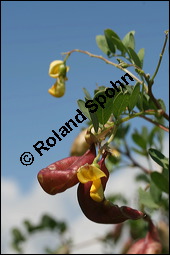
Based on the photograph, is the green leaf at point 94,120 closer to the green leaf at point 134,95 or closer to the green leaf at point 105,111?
the green leaf at point 105,111

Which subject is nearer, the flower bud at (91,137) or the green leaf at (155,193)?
the flower bud at (91,137)

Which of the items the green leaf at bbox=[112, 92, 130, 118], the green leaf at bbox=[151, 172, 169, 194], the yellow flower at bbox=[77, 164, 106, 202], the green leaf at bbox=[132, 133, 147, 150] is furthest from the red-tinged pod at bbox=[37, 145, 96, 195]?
the green leaf at bbox=[132, 133, 147, 150]

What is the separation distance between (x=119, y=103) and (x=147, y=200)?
600mm

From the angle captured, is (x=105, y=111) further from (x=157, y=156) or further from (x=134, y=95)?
(x=157, y=156)

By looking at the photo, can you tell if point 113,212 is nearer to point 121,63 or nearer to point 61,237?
point 121,63

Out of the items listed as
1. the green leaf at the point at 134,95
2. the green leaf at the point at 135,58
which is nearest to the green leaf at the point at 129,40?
the green leaf at the point at 135,58

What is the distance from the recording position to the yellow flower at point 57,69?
1.48 metres

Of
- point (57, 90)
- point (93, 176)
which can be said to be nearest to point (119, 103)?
point (93, 176)

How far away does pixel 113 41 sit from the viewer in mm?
1473

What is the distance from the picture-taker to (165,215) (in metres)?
2.34

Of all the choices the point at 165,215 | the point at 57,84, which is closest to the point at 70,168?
the point at 57,84

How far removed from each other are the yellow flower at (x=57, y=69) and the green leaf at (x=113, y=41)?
0.15 metres

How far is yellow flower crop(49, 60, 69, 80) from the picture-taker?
148cm

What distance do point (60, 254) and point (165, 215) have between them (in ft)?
2.31
